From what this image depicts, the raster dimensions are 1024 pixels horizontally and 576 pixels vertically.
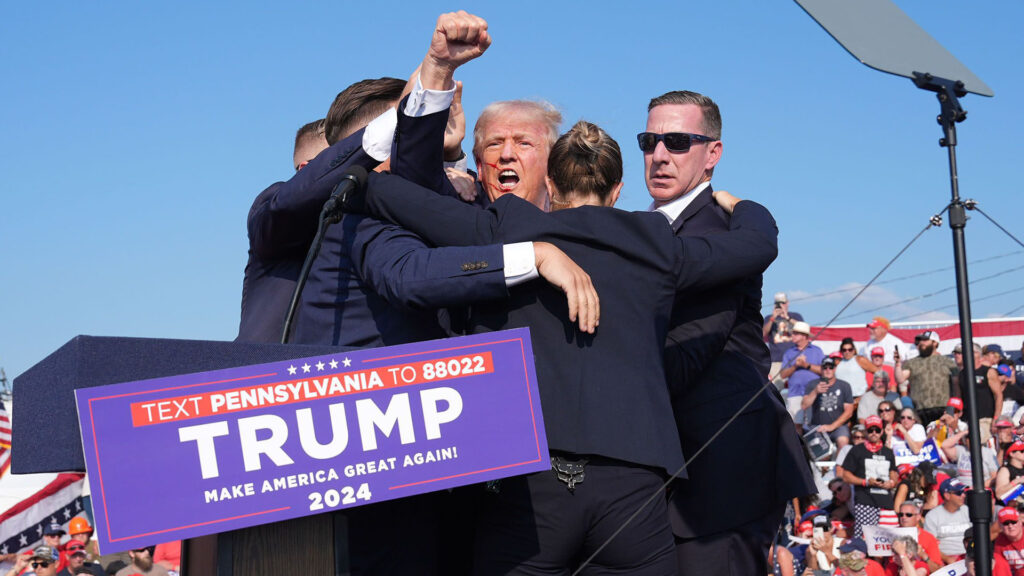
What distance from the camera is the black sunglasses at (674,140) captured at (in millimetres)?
3707

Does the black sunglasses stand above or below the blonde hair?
above

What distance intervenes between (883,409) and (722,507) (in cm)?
1003

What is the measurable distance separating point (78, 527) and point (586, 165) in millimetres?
9652

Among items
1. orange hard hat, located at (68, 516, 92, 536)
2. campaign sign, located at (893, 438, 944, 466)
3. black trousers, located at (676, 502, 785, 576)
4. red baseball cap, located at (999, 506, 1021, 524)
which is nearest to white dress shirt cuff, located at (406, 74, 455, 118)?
→ black trousers, located at (676, 502, 785, 576)

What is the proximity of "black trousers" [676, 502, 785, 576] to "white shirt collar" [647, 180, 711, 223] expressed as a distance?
0.97 meters

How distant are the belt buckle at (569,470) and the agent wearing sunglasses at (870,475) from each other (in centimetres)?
893

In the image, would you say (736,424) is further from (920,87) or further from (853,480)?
(853,480)

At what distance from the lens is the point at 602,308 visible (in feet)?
8.99

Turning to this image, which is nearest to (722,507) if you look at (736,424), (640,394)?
(736,424)

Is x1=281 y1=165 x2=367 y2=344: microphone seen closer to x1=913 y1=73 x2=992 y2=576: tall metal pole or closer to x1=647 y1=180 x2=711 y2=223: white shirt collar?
x1=647 y1=180 x2=711 y2=223: white shirt collar

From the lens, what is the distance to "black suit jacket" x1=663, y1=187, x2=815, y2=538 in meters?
3.20

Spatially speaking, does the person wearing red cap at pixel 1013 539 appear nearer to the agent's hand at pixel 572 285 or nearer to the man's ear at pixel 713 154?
the man's ear at pixel 713 154

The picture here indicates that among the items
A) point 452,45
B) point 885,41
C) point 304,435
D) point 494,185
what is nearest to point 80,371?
point 304,435

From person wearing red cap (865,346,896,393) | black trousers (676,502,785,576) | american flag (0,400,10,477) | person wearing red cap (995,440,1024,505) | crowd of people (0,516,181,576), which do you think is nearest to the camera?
black trousers (676,502,785,576)
